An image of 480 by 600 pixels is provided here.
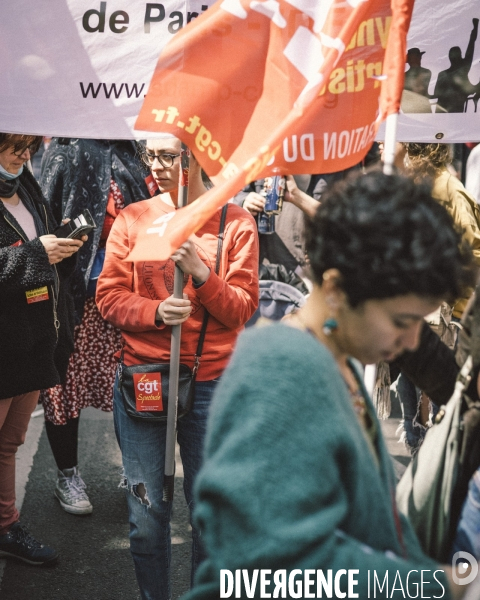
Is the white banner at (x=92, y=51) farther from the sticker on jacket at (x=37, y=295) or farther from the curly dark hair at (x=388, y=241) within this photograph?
the curly dark hair at (x=388, y=241)

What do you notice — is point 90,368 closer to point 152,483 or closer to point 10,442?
point 10,442

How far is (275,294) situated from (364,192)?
3.23 meters

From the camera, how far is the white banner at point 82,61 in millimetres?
2422

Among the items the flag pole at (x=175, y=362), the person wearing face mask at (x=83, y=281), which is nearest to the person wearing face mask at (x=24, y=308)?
the person wearing face mask at (x=83, y=281)

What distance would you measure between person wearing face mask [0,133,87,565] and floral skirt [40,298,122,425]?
20.2 inches

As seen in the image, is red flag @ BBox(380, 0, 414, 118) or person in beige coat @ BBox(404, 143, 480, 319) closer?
red flag @ BBox(380, 0, 414, 118)

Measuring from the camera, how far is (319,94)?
2.07m

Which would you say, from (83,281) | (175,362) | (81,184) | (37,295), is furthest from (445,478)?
(81,184)

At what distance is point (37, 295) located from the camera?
2.92 meters

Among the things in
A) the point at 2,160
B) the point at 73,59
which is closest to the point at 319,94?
the point at 73,59

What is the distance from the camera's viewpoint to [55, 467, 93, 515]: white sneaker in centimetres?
366

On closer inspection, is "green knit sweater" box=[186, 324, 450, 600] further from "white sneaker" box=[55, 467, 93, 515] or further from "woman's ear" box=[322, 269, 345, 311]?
"white sneaker" box=[55, 467, 93, 515]

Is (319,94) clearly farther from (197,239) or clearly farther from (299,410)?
(299,410)

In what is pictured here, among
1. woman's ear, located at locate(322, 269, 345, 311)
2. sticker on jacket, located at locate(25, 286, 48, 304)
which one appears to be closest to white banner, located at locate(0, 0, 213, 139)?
sticker on jacket, located at locate(25, 286, 48, 304)
